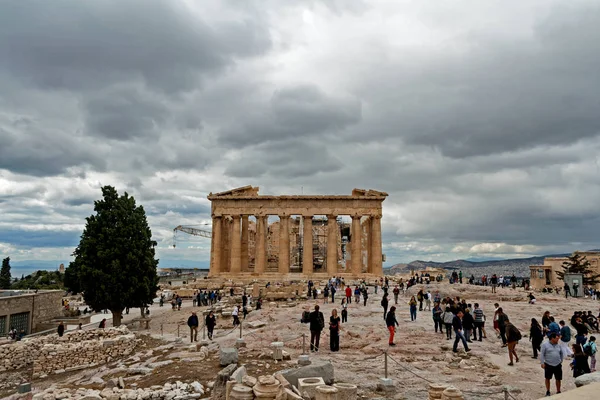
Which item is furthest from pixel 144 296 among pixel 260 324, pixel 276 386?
pixel 276 386

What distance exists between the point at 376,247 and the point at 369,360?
40.7m

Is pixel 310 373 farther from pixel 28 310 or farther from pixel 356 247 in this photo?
pixel 356 247

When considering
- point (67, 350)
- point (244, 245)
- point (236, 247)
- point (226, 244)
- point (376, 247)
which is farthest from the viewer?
point (226, 244)

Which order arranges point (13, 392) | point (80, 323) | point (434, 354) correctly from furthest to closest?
point (80, 323), point (13, 392), point (434, 354)

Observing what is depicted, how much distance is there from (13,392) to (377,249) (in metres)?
43.0

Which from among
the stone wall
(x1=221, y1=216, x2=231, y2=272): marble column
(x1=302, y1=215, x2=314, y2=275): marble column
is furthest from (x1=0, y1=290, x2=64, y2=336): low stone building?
(x1=302, y1=215, x2=314, y2=275): marble column

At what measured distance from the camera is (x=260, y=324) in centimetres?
2559

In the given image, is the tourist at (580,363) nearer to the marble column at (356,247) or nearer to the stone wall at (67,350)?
the stone wall at (67,350)

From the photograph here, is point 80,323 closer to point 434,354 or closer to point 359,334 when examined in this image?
point 359,334

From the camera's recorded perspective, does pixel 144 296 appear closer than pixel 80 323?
No

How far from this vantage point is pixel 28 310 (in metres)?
32.4

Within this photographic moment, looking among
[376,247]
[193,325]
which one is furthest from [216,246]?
[193,325]

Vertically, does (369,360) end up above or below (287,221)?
below

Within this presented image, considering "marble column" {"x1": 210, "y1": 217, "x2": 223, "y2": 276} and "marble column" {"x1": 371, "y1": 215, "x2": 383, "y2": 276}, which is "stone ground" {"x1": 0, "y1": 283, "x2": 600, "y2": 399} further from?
"marble column" {"x1": 210, "y1": 217, "x2": 223, "y2": 276}
